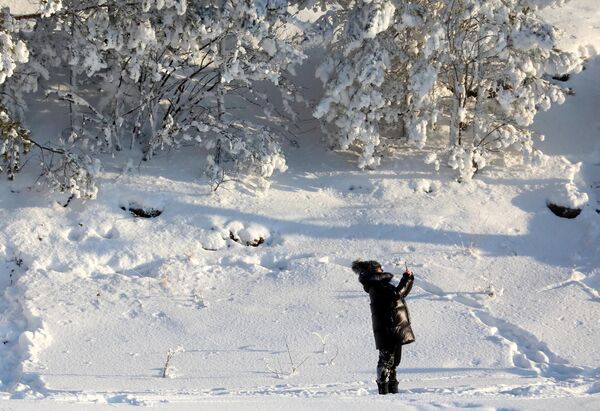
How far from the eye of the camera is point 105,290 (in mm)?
11234

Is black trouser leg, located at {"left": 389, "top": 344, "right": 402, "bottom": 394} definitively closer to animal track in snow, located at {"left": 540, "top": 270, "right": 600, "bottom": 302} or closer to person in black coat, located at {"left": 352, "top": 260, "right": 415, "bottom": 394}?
person in black coat, located at {"left": 352, "top": 260, "right": 415, "bottom": 394}

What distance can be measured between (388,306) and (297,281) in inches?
140

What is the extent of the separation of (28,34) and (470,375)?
7.99m

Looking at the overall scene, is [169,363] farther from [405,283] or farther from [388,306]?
[405,283]

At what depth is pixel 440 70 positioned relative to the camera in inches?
529

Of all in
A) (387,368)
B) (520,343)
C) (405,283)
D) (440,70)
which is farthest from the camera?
(440,70)

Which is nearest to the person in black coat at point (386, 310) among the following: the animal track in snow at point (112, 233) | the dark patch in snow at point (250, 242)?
the dark patch in snow at point (250, 242)

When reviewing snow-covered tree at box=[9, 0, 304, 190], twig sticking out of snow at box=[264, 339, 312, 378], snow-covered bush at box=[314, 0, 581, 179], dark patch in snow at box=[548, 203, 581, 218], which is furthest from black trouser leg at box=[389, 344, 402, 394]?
dark patch in snow at box=[548, 203, 581, 218]

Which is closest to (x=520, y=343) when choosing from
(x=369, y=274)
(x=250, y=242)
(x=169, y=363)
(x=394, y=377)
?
(x=394, y=377)

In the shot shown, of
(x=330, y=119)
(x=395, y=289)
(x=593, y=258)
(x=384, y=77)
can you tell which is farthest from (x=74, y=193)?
(x=593, y=258)

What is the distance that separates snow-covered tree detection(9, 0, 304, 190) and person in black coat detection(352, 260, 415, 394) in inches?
177

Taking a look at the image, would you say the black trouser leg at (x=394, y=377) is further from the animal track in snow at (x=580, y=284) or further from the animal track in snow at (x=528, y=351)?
the animal track in snow at (x=580, y=284)

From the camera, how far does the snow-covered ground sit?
31.7 ft

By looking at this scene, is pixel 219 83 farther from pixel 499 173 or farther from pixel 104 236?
pixel 499 173
